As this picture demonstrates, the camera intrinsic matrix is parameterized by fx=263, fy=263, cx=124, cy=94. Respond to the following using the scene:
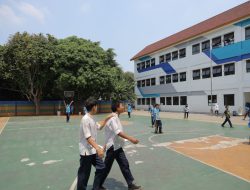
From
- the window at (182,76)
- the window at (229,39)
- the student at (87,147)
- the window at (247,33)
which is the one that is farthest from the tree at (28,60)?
the student at (87,147)

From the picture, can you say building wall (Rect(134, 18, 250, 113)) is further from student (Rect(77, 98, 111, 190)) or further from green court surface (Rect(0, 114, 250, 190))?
student (Rect(77, 98, 111, 190))

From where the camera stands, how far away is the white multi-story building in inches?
1129

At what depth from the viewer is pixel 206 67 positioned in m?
33.7

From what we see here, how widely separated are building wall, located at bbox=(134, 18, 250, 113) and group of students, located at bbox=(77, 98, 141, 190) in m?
25.9

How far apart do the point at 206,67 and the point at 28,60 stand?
2247cm

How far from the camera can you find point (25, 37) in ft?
110

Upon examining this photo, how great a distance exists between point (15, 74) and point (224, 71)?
25944 millimetres

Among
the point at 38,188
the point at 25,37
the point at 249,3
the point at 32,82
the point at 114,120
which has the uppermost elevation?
the point at 249,3

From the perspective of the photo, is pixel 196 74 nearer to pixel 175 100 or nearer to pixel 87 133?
pixel 175 100

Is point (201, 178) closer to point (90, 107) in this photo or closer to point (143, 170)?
point (143, 170)

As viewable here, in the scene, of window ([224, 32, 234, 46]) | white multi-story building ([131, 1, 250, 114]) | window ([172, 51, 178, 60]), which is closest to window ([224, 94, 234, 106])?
white multi-story building ([131, 1, 250, 114])

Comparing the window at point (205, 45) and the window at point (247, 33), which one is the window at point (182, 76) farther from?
the window at point (247, 33)

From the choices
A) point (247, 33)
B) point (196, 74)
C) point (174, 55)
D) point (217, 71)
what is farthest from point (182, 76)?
point (247, 33)

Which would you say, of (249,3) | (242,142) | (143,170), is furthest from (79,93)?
(143,170)
